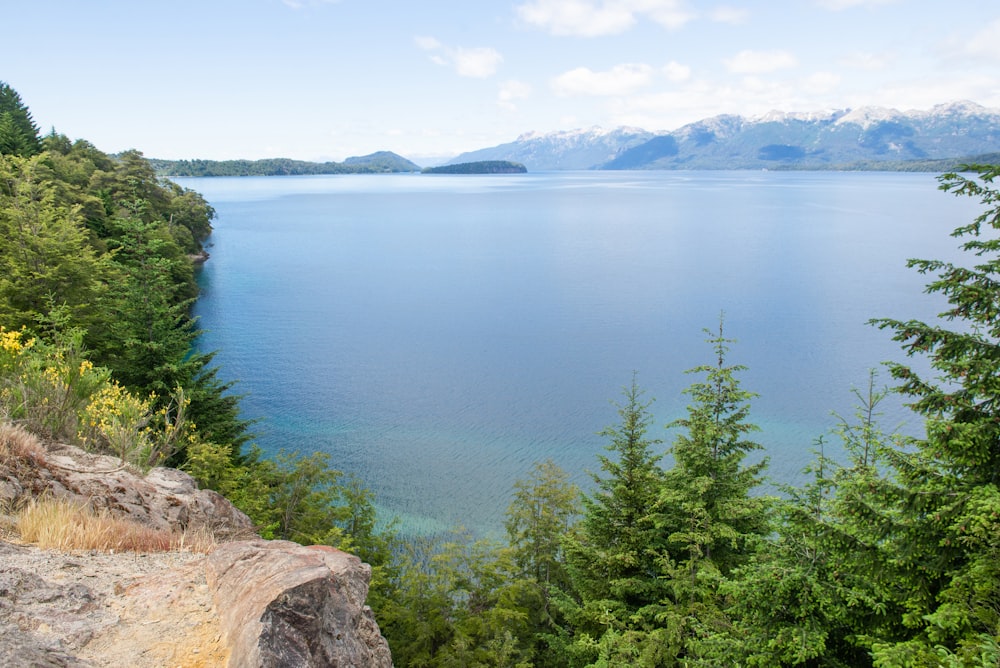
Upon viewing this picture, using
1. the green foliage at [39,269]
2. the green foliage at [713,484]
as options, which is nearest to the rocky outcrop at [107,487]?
the green foliage at [713,484]

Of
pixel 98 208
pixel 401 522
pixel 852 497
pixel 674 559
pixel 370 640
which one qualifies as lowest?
pixel 401 522

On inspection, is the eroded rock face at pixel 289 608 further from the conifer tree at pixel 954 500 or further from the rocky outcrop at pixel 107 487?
the conifer tree at pixel 954 500

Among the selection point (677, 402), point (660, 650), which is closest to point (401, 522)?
point (660, 650)

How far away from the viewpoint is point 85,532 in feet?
24.2

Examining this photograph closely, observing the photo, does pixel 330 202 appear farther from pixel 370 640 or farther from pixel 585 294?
pixel 370 640

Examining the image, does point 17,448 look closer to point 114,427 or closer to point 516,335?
point 114,427

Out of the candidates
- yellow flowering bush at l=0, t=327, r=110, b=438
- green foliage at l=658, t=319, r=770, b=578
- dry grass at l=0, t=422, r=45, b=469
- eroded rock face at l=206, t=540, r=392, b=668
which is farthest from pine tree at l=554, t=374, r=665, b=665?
yellow flowering bush at l=0, t=327, r=110, b=438

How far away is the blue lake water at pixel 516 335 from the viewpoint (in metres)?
27.4

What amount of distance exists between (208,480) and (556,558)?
10.4 meters

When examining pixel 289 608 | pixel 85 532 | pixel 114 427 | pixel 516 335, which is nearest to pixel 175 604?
pixel 289 608

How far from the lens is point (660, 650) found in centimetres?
930

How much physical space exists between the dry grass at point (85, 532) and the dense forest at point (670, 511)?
2.29m

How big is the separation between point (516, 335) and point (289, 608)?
36997 mm

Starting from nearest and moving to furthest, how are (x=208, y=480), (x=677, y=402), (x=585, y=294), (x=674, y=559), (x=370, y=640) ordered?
(x=370, y=640), (x=674, y=559), (x=208, y=480), (x=677, y=402), (x=585, y=294)
